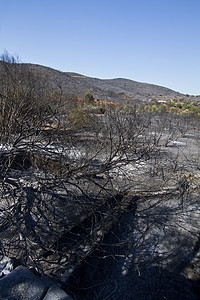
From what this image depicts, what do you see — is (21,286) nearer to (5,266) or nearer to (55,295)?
(55,295)

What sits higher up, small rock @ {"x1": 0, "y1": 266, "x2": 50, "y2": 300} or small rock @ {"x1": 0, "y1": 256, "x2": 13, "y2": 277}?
small rock @ {"x1": 0, "y1": 266, "x2": 50, "y2": 300}

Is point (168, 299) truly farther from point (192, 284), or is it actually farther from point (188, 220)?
point (188, 220)

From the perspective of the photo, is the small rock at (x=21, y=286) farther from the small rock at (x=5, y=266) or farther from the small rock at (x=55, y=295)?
the small rock at (x=5, y=266)

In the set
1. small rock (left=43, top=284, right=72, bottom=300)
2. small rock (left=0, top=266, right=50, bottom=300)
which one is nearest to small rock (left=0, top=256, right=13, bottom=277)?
small rock (left=0, top=266, right=50, bottom=300)

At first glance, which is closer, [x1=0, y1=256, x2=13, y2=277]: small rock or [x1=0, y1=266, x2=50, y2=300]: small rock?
[x1=0, y1=266, x2=50, y2=300]: small rock

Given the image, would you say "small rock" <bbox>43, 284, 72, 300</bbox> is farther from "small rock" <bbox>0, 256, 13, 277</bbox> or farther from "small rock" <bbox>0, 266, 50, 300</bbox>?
"small rock" <bbox>0, 256, 13, 277</bbox>

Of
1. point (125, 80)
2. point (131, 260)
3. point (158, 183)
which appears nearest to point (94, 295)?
point (131, 260)

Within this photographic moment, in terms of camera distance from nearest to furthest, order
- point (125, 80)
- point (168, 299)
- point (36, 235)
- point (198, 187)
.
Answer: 1. point (168, 299)
2. point (36, 235)
3. point (198, 187)
4. point (125, 80)

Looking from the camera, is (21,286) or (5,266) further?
(5,266)

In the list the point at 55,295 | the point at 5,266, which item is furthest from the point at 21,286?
the point at 5,266

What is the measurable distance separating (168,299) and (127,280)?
0.49 metres

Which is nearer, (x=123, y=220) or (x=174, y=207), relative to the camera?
(x=123, y=220)

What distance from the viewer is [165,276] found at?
9.34ft

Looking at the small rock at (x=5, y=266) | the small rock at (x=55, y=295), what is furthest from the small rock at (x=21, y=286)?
the small rock at (x=5, y=266)
